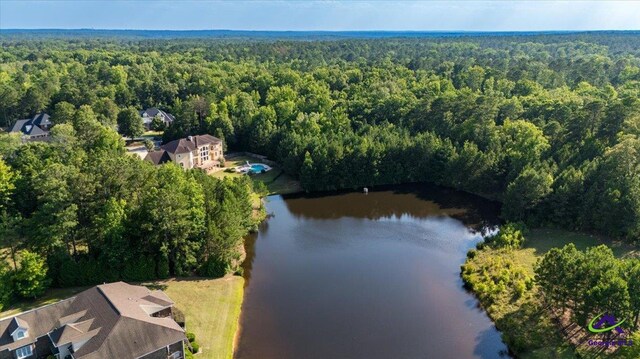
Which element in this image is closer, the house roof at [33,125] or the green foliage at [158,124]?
the house roof at [33,125]

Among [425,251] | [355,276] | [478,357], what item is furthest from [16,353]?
[425,251]

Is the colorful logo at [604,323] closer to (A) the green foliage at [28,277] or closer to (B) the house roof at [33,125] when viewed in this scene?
(A) the green foliage at [28,277]

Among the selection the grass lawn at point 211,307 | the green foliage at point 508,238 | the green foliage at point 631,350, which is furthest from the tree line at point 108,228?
the green foliage at point 631,350

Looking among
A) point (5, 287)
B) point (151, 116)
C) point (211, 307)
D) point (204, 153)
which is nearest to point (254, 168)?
point (204, 153)

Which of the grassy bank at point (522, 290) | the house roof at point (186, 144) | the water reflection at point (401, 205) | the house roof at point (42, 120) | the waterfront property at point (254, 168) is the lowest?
the water reflection at point (401, 205)

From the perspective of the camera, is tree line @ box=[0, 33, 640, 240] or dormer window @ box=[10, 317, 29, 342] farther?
tree line @ box=[0, 33, 640, 240]

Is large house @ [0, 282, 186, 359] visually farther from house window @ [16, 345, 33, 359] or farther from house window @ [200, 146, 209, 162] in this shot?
house window @ [200, 146, 209, 162]

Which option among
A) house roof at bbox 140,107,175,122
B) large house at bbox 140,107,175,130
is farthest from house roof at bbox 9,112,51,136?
house roof at bbox 140,107,175,122
